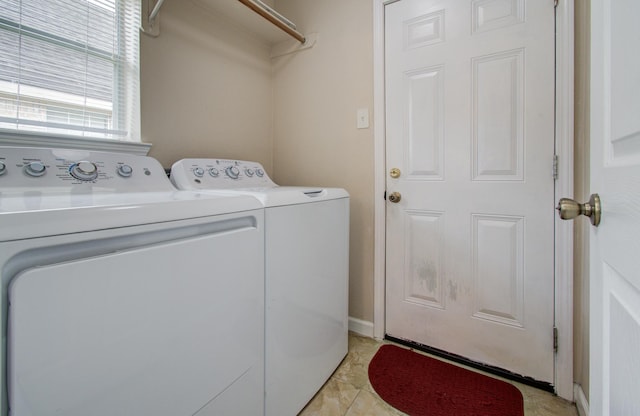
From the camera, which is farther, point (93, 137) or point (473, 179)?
point (473, 179)

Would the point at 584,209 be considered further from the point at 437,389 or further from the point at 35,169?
the point at 35,169

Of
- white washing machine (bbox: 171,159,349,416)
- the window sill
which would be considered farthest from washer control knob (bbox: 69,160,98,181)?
white washing machine (bbox: 171,159,349,416)

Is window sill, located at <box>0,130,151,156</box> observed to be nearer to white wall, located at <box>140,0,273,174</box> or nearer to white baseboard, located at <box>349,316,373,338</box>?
white wall, located at <box>140,0,273,174</box>

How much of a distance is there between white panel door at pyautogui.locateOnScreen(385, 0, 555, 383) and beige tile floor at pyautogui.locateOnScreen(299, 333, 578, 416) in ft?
0.34

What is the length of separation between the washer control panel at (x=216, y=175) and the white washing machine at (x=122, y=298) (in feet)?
1.06

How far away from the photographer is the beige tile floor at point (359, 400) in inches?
47.6

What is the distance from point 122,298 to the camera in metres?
0.60

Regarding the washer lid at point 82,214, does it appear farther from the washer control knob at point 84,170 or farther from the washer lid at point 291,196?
the washer control knob at point 84,170

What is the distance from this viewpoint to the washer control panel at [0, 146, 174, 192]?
2.94 feet

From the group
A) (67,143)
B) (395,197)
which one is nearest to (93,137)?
(67,143)

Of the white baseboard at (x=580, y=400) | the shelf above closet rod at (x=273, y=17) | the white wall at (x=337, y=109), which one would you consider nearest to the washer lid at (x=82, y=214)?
the white wall at (x=337, y=109)

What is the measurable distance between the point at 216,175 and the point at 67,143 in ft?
1.91

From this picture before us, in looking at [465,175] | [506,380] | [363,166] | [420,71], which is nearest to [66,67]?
[363,166]
